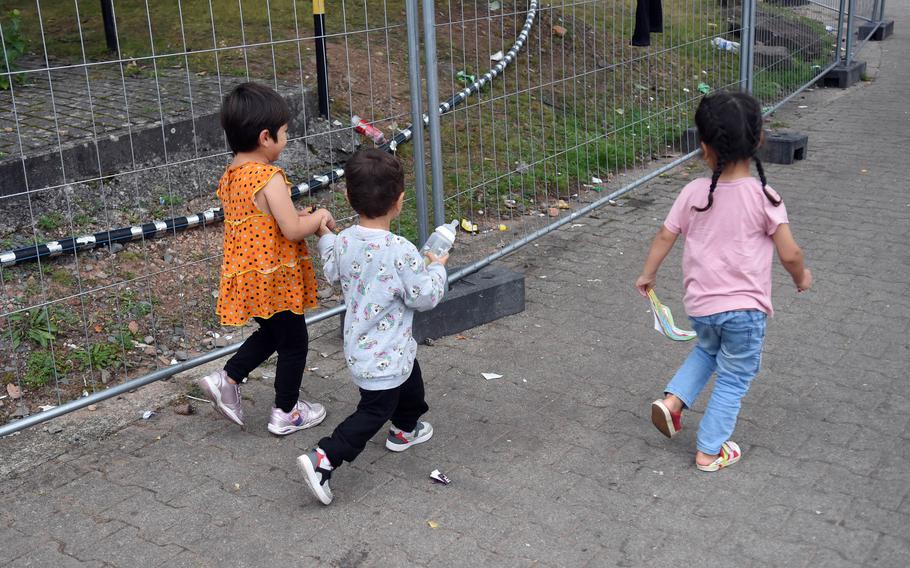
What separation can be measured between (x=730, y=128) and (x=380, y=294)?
4.55 feet

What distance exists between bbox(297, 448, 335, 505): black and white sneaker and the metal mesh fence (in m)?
1.20

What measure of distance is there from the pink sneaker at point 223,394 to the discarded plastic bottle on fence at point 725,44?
18.4ft

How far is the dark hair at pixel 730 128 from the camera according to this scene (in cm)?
348

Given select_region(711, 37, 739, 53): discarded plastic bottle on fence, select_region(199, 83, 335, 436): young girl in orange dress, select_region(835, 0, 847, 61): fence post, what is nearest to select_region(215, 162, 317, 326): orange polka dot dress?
select_region(199, 83, 335, 436): young girl in orange dress

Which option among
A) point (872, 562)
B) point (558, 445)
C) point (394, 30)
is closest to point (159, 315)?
point (394, 30)

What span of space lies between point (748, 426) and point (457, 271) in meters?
1.90

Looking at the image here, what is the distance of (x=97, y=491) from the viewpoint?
3787 mm

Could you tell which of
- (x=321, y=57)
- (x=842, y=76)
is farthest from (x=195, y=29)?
(x=842, y=76)

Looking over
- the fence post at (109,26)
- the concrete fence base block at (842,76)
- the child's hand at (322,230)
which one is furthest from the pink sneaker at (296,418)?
the concrete fence base block at (842,76)

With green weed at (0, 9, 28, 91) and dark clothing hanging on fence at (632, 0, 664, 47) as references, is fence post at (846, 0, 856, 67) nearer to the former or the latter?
dark clothing hanging on fence at (632, 0, 664, 47)

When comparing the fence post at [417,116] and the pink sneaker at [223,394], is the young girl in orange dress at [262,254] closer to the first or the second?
the pink sneaker at [223,394]

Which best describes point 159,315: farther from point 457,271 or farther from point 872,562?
point 872,562

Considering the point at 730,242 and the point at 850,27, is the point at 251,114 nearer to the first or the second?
the point at 730,242

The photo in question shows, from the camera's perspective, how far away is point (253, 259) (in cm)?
384
